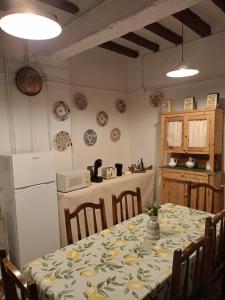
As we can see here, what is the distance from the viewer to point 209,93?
3215mm

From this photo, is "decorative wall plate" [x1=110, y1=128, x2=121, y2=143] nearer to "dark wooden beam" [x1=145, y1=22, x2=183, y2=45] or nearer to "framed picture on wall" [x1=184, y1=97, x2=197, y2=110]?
"framed picture on wall" [x1=184, y1=97, x2=197, y2=110]

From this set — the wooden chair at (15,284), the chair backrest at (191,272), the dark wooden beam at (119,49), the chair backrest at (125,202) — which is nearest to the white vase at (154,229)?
the chair backrest at (191,272)

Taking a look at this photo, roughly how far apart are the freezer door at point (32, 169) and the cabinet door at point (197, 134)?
1.89 meters

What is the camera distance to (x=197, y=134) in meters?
3.10

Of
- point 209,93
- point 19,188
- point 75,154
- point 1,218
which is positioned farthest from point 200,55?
point 1,218

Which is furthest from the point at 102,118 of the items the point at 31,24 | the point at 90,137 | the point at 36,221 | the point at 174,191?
the point at 31,24

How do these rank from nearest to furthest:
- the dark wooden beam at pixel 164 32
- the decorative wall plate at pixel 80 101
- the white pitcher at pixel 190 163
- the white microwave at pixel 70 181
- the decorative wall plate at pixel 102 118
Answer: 1. the white microwave at pixel 70 181
2. the dark wooden beam at pixel 164 32
3. the white pitcher at pixel 190 163
4. the decorative wall plate at pixel 80 101
5. the decorative wall plate at pixel 102 118

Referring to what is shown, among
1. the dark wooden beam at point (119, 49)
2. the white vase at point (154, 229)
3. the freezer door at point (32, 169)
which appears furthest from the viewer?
the dark wooden beam at point (119, 49)

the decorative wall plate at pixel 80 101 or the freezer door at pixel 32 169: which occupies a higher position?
the decorative wall plate at pixel 80 101

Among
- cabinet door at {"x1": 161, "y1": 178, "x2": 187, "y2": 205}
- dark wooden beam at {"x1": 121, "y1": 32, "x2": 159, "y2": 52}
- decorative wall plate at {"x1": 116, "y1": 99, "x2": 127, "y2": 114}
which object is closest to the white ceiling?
dark wooden beam at {"x1": 121, "y1": 32, "x2": 159, "y2": 52}

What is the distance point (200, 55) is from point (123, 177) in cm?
213

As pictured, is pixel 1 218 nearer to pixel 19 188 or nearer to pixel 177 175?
pixel 19 188

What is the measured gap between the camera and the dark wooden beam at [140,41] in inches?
128

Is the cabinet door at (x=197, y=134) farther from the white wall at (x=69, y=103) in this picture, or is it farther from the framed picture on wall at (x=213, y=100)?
the white wall at (x=69, y=103)
